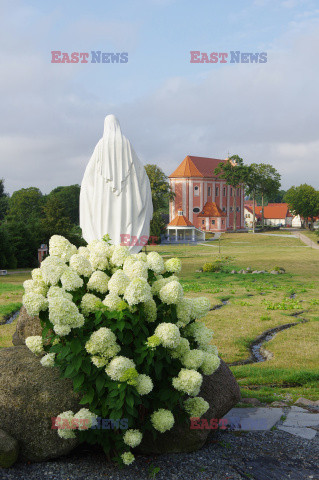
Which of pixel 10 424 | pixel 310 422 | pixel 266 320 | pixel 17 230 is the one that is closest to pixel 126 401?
pixel 10 424

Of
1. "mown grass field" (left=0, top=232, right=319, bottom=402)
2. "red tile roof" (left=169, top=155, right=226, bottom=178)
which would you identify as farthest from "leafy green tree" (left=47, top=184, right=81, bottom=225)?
"mown grass field" (left=0, top=232, right=319, bottom=402)

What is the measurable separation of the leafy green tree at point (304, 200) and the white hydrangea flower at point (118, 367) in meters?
72.5

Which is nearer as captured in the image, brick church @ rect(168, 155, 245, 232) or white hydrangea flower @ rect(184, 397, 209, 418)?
white hydrangea flower @ rect(184, 397, 209, 418)

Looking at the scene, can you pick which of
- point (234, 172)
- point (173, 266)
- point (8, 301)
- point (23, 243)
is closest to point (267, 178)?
point (234, 172)

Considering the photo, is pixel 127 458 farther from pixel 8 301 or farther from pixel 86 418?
pixel 8 301

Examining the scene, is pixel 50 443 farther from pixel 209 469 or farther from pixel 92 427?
pixel 209 469

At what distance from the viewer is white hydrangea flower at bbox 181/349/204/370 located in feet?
13.9

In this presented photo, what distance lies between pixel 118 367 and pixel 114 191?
7298mm

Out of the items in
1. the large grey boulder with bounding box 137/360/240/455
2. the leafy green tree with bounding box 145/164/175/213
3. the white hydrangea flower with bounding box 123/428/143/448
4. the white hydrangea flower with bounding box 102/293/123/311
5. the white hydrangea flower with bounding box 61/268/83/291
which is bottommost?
the large grey boulder with bounding box 137/360/240/455

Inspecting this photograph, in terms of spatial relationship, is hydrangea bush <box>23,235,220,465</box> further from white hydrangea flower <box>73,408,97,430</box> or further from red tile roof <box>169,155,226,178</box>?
red tile roof <box>169,155,226,178</box>

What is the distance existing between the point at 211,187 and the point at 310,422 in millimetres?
60734

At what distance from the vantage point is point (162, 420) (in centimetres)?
418

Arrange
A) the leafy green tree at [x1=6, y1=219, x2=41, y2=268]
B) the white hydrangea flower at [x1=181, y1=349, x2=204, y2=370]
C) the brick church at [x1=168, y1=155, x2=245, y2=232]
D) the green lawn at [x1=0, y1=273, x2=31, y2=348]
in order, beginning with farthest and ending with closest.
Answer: the brick church at [x1=168, y1=155, x2=245, y2=232] → the leafy green tree at [x1=6, y1=219, x2=41, y2=268] → the green lawn at [x1=0, y1=273, x2=31, y2=348] → the white hydrangea flower at [x1=181, y1=349, x2=204, y2=370]

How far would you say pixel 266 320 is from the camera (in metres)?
11.7
